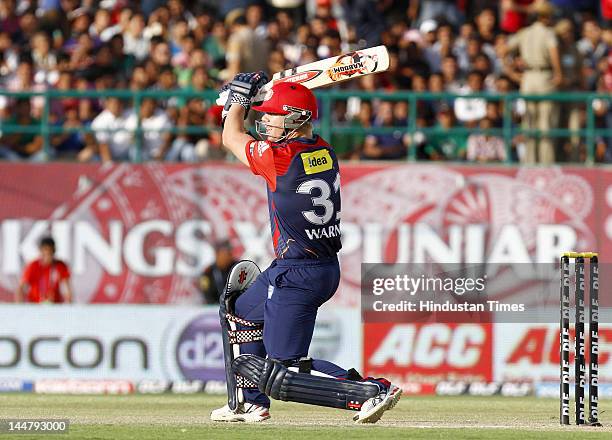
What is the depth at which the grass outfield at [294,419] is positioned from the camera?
8.89 m

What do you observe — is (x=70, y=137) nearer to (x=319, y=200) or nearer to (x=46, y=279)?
(x=46, y=279)

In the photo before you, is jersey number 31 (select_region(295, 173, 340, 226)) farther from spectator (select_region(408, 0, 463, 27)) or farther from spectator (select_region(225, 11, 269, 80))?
spectator (select_region(408, 0, 463, 27))

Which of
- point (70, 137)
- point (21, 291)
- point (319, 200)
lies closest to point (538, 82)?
point (70, 137)

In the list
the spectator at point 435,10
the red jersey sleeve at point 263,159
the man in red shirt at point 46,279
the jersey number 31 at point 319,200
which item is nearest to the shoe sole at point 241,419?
the jersey number 31 at point 319,200

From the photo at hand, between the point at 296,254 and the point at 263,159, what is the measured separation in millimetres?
643

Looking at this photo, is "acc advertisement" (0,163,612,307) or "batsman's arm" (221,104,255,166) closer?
"batsman's arm" (221,104,255,166)

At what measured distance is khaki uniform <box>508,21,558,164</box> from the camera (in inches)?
657

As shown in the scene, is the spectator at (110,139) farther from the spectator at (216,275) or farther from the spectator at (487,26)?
the spectator at (487,26)

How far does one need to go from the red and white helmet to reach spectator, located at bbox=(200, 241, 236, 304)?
710cm

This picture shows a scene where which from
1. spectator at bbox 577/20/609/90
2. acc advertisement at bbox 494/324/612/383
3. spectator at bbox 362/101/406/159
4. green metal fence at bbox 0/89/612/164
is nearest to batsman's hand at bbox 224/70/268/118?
acc advertisement at bbox 494/324/612/383

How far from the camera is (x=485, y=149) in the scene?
55.5 feet

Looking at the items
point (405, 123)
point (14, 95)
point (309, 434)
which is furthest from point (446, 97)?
point (309, 434)

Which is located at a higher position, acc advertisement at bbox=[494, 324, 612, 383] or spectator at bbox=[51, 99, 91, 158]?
spectator at bbox=[51, 99, 91, 158]

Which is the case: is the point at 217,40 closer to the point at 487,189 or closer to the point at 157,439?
the point at 487,189
